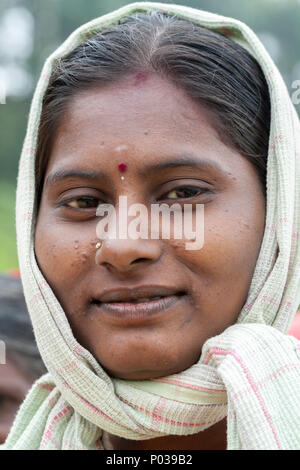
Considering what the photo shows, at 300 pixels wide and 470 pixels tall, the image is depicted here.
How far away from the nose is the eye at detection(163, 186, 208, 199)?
0.56 feet

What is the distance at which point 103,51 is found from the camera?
85.5 inches

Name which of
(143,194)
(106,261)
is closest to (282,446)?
(106,261)

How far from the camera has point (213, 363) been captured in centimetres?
182

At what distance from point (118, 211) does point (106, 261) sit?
6.0 inches

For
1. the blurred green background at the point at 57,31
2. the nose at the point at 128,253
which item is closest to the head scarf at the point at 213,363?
the nose at the point at 128,253

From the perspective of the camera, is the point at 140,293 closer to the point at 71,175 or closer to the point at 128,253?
the point at 128,253

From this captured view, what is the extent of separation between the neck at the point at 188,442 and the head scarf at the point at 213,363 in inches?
3.6

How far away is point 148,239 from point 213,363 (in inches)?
14.7

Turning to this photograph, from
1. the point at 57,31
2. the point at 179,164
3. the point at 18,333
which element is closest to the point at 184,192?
the point at 179,164

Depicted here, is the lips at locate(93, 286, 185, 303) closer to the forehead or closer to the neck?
the forehead

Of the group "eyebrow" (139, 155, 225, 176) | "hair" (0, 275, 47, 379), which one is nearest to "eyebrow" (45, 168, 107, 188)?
"eyebrow" (139, 155, 225, 176)

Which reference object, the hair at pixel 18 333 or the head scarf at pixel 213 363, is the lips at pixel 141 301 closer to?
the head scarf at pixel 213 363

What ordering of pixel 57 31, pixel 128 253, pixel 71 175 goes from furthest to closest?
1. pixel 57 31
2. pixel 71 175
3. pixel 128 253
